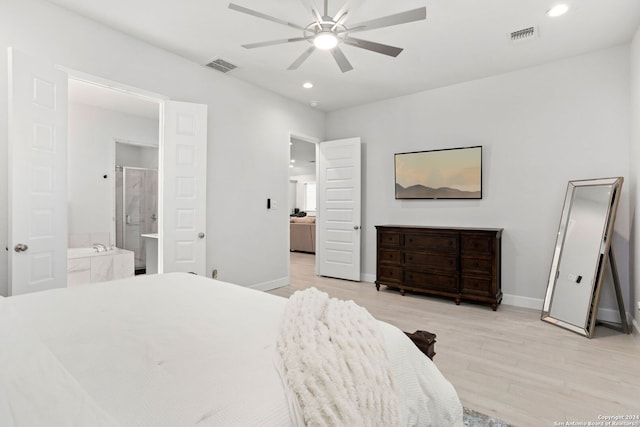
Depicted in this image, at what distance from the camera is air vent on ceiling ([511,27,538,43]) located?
2928 mm

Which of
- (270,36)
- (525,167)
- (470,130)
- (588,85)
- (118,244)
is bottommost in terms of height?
(118,244)

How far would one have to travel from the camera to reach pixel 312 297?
1.47 m

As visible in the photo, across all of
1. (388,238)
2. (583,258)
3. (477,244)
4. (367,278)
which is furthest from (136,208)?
(583,258)

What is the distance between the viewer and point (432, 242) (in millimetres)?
4051

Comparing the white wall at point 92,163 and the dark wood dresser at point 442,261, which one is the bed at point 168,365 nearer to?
the dark wood dresser at point 442,261

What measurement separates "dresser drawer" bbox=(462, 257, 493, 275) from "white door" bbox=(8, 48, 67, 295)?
3906 millimetres

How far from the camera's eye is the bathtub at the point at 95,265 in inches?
153

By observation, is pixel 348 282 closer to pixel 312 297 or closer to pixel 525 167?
pixel 525 167

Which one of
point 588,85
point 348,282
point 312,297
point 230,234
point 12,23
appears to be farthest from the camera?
point 348,282

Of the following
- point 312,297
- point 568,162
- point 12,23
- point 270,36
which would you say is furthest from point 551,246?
→ point 12,23

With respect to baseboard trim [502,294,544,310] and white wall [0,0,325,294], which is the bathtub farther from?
baseboard trim [502,294,544,310]

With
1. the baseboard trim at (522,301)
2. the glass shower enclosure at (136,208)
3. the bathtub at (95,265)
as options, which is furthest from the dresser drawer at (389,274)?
the glass shower enclosure at (136,208)

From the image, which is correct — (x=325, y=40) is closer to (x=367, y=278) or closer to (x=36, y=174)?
(x=36, y=174)

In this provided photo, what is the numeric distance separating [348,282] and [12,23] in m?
4.49
